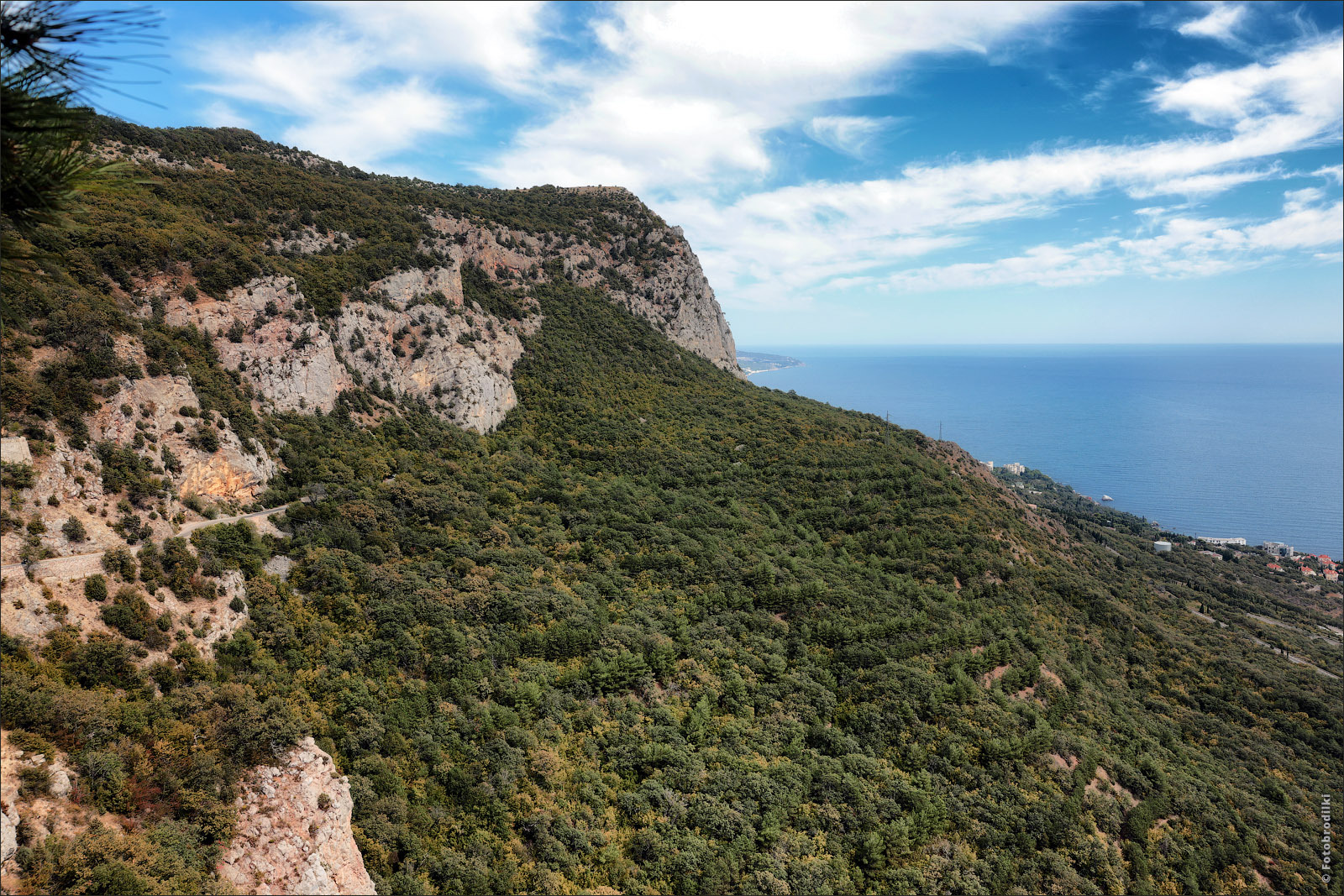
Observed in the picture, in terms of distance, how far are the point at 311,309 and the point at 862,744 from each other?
39963mm

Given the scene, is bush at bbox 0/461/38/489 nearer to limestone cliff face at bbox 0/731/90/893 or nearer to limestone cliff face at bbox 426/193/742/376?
limestone cliff face at bbox 0/731/90/893

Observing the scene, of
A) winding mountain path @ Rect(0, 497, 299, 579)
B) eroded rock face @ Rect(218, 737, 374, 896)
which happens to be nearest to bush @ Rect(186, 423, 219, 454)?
winding mountain path @ Rect(0, 497, 299, 579)

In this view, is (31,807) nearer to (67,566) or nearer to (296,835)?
(296,835)

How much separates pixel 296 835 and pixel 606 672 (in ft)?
42.6

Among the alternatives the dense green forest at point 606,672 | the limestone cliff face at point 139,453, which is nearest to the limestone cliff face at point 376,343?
the dense green forest at point 606,672

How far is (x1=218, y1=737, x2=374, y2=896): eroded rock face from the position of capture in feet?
45.2

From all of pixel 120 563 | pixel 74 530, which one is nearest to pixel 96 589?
pixel 120 563

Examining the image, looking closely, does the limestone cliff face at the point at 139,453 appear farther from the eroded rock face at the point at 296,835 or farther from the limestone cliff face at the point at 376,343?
the eroded rock face at the point at 296,835

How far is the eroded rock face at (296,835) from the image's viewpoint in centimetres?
1379

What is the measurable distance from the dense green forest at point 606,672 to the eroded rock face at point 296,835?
568 millimetres

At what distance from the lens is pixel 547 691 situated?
24188 mm

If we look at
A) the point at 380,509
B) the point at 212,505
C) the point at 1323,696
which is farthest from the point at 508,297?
the point at 1323,696

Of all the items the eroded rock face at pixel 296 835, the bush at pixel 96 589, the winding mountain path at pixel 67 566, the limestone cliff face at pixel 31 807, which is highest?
the winding mountain path at pixel 67 566

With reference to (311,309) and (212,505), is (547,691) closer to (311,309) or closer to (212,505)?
(212,505)
